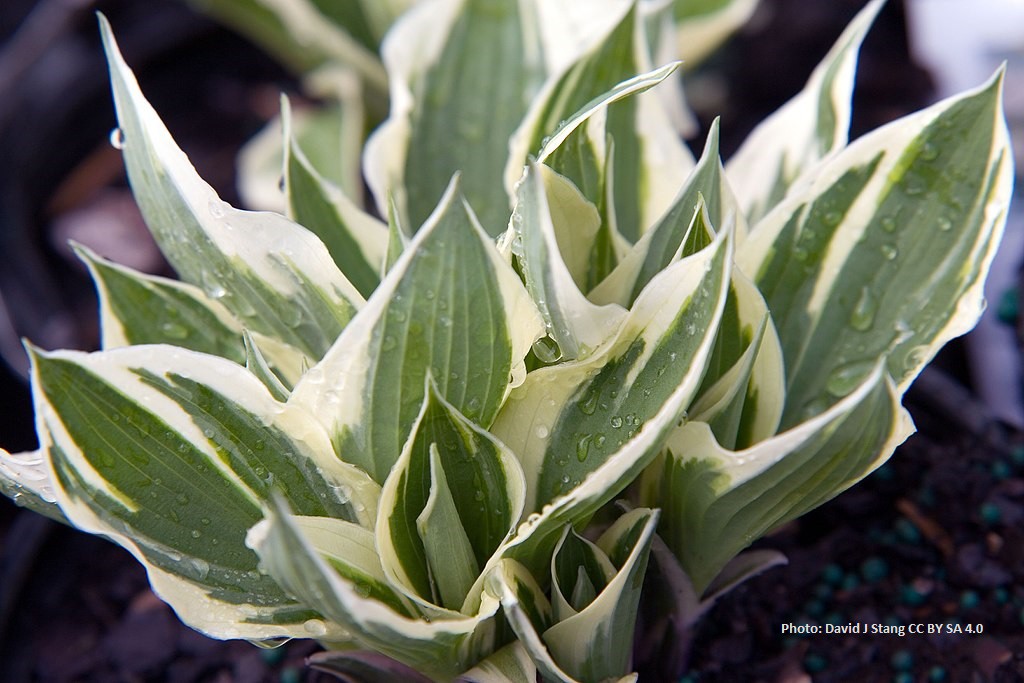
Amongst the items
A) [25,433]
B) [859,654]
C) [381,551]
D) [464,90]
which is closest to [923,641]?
[859,654]

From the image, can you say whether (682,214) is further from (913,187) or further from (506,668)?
(506,668)

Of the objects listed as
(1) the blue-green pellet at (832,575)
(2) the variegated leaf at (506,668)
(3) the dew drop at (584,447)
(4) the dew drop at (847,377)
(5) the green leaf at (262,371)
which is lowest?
(1) the blue-green pellet at (832,575)

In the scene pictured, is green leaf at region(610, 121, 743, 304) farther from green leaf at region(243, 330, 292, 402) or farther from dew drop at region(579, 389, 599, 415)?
green leaf at region(243, 330, 292, 402)

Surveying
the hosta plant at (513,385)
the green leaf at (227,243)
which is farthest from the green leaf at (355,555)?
the green leaf at (227,243)

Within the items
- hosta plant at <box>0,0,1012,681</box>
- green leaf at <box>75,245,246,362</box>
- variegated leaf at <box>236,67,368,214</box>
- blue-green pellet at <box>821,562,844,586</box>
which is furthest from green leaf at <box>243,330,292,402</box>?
variegated leaf at <box>236,67,368,214</box>

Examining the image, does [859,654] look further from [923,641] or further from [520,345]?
[520,345]

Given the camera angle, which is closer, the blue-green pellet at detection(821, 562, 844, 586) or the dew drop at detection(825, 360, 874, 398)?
the dew drop at detection(825, 360, 874, 398)

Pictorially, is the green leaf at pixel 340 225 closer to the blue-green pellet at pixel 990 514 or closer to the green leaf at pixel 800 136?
the green leaf at pixel 800 136
